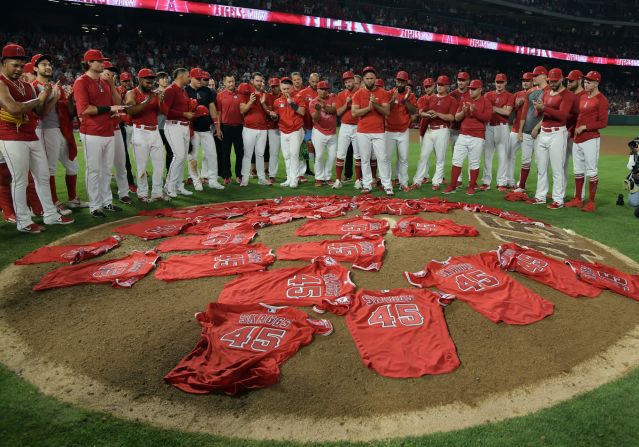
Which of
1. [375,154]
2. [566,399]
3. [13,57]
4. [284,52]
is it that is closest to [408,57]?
[284,52]

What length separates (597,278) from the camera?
15.7ft

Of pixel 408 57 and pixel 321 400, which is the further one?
pixel 408 57

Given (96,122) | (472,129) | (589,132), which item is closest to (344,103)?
(472,129)

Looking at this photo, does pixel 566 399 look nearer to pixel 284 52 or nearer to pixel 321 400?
pixel 321 400

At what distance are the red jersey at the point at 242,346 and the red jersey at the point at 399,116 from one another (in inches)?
253

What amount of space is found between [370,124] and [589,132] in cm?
394

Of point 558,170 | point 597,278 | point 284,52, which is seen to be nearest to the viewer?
point 597,278

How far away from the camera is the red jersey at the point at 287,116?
32.9 ft

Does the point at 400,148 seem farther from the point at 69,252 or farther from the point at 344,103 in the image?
the point at 69,252

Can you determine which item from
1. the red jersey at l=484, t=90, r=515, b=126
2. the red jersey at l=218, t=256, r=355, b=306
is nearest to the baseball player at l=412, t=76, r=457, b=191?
the red jersey at l=484, t=90, r=515, b=126

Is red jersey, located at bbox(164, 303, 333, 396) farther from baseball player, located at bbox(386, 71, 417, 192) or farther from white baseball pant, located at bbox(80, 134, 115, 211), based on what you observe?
baseball player, located at bbox(386, 71, 417, 192)

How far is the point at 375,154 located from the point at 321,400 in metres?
6.97

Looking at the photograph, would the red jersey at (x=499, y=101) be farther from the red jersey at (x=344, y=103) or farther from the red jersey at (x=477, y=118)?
the red jersey at (x=344, y=103)

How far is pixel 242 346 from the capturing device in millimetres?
3531
